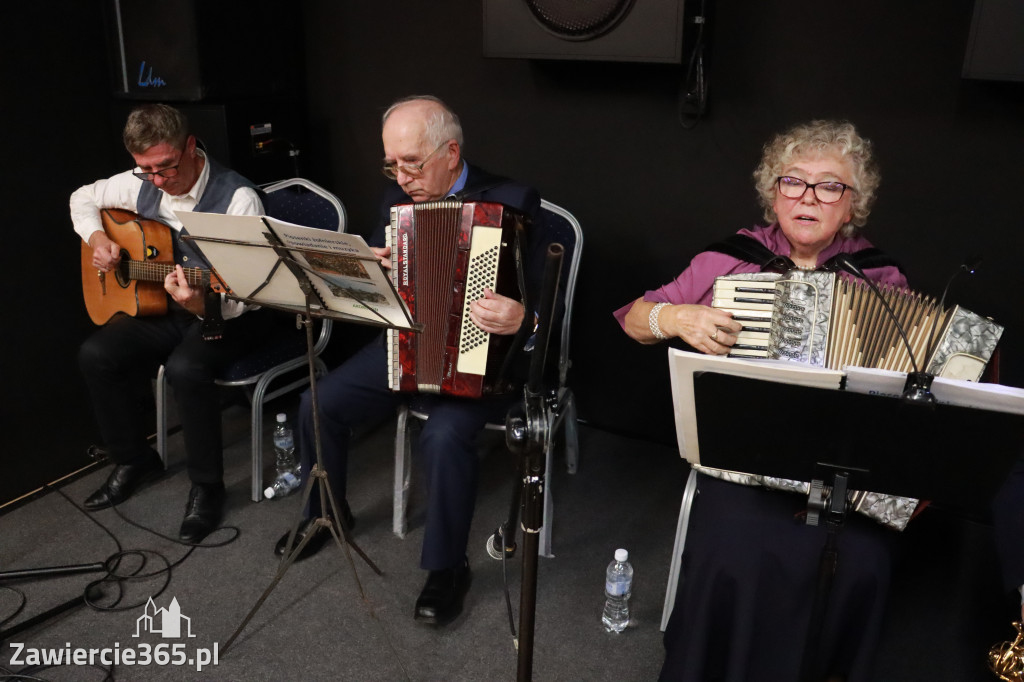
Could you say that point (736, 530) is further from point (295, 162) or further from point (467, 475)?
point (295, 162)

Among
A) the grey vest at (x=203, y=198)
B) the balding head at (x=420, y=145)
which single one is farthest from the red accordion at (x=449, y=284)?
the grey vest at (x=203, y=198)

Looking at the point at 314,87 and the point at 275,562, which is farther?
the point at 314,87

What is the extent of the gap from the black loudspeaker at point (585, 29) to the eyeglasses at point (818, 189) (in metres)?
0.65

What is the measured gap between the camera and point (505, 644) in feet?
6.70

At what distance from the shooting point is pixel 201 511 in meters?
2.50

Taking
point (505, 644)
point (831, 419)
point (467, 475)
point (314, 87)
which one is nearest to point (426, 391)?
point (467, 475)

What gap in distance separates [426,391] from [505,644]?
26.4 inches

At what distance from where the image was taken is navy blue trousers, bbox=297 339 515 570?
213 cm

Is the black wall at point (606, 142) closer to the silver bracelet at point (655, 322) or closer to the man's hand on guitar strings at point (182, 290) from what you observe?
the man's hand on guitar strings at point (182, 290)

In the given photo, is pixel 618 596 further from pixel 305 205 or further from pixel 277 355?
pixel 305 205

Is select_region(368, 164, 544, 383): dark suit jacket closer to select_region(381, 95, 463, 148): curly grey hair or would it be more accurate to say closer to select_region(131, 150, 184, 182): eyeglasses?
select_region(381, 95, 463, 148): curly grey hair

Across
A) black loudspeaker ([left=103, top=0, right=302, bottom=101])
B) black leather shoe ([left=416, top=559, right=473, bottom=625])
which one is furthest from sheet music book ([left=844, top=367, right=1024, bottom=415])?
black loudspeaker ([left=103, top=0, right=302, bottom=101])

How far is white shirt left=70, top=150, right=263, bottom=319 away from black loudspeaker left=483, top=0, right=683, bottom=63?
3.08ft

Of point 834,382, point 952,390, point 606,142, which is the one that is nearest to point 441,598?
point 834,382
